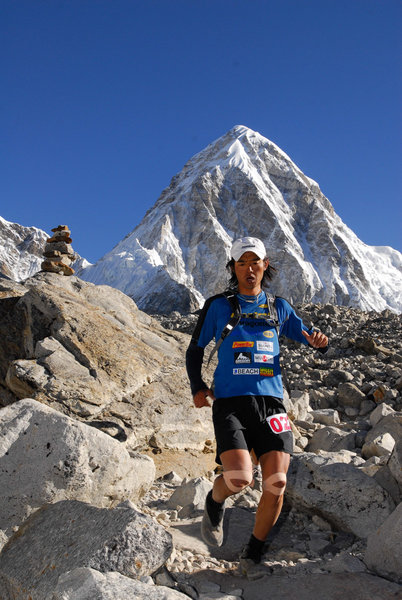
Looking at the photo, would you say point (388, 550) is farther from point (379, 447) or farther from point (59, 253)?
point (59, 253)

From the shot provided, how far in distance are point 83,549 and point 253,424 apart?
145cm

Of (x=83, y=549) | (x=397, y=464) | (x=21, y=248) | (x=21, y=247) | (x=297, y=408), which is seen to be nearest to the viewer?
(x=83, y=549)

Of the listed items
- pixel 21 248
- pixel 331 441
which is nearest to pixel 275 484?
pixel 331 441

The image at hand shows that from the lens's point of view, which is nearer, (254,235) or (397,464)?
(397,464)

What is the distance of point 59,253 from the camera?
12.5 meters

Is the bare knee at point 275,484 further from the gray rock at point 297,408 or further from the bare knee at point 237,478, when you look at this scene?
the gray rock at point 297,408

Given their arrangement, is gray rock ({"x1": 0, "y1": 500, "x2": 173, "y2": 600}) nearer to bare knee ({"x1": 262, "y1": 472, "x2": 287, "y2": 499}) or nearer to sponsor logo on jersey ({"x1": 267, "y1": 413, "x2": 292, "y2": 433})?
bare knee ({"x1": 262, "y1": 472, "x2": 287, "y2": 499})

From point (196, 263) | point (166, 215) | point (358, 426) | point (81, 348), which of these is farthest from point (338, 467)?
point (166, 215)

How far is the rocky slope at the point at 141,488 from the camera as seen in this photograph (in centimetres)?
314

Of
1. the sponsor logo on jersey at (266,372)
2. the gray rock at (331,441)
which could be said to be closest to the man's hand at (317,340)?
the sponsor logo on jersey at (266,372)

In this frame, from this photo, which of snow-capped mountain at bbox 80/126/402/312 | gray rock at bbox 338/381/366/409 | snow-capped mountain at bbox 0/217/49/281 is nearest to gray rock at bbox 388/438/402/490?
gray rock at bbox 338/381/366/409

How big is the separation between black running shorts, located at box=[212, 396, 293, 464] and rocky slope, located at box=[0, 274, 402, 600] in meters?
0.80

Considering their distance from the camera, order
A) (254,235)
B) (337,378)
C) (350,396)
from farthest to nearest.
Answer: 1. (254,235)
2. (337,378)
3. (350,396)

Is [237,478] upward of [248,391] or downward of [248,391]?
downward
